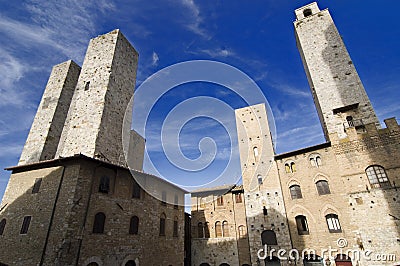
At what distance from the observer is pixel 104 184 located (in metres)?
13.0

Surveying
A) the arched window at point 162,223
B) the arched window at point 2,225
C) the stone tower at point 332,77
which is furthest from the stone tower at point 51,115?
the stone tower at point 332,77

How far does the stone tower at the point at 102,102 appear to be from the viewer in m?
15.1

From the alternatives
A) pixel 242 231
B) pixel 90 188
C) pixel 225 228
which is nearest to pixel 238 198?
pixel 242 231

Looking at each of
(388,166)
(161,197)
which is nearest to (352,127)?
(388,166)

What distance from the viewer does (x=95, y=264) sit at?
441 inches

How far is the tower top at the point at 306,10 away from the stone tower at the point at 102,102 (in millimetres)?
18170

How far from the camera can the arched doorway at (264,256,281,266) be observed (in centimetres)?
1742

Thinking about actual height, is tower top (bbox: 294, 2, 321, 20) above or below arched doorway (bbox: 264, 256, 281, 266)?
above

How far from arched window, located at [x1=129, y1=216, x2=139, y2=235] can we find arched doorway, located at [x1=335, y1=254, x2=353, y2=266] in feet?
44.6

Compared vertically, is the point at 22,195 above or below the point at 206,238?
above

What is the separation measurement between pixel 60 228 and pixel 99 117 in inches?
296

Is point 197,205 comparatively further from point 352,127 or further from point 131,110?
point 352,127

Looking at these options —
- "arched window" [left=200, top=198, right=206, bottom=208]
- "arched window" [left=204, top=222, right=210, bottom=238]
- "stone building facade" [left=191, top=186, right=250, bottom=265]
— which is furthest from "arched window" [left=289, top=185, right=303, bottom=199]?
"arched window" [left=200, top=198, right=206, bottom=208]

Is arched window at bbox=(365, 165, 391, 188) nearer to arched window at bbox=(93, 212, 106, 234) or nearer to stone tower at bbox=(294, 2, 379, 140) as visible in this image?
stone tower at bbox=(294, 2, 379, 140)
